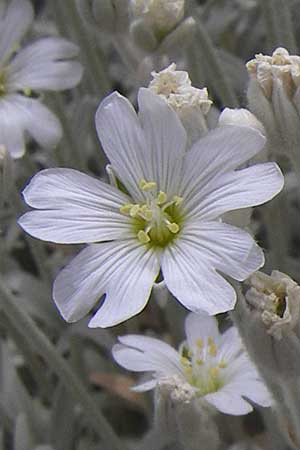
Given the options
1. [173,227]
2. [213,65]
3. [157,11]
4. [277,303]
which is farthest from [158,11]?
[277,303]

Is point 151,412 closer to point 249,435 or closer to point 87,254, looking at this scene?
point 249,435

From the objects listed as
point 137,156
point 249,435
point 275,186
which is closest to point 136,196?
point 137,156

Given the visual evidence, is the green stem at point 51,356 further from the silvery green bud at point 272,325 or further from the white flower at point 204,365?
the silvery green bud at point 272,325

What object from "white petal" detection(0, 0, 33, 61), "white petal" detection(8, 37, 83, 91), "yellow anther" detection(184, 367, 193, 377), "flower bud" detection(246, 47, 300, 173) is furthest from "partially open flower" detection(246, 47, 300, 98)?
"white petal" detection(0, 0, 33, 61)

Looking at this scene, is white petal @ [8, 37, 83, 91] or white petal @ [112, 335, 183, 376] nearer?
white petal @ [112, 335, 183, 376]

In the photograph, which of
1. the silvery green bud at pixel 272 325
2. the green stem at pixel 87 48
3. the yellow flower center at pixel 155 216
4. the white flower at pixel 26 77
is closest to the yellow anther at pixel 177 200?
the yellow flower center at pixel 155 216

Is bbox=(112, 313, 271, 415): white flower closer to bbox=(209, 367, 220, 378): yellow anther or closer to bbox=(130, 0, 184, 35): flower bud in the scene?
bbox=(209, 367, 220, 378): yellow anther
